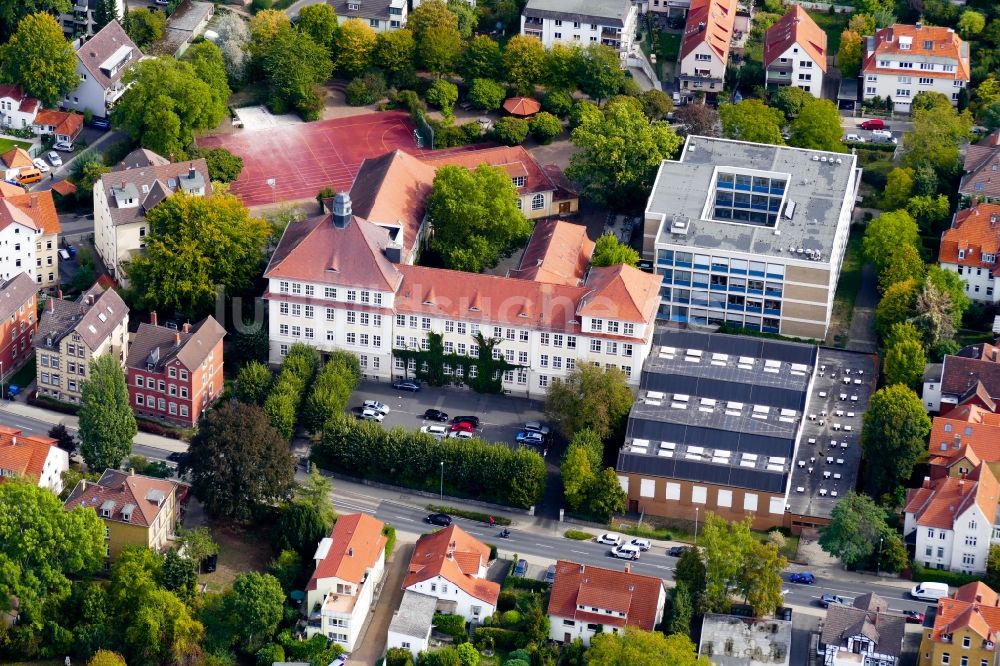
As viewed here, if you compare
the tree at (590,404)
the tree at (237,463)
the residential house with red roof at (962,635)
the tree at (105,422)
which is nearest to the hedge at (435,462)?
the tree at (590,404)

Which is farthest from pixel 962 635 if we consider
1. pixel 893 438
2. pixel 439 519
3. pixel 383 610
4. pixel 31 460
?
pixel 31 460

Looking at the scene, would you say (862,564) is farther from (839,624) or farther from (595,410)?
(595,410)

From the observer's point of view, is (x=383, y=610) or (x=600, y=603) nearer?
(x=600, y=603)

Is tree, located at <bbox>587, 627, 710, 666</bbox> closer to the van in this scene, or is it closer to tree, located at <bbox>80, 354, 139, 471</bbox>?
the van

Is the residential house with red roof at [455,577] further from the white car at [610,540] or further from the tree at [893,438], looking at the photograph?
the tree at [893,438]

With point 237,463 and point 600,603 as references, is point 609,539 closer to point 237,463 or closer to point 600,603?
point 600,603

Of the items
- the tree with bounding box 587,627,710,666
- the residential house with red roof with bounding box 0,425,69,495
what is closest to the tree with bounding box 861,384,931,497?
the tree with bounding box 587,627,710,666

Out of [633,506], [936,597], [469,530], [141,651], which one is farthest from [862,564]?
[141,651]
